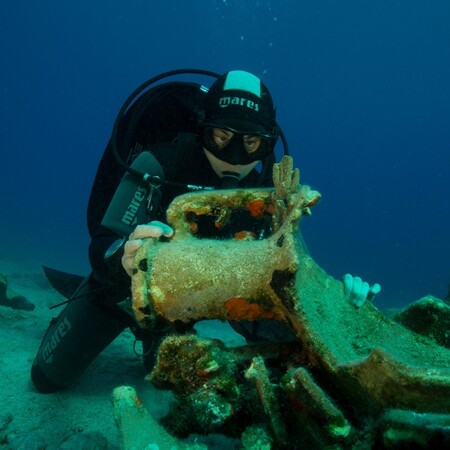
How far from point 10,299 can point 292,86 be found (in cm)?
10165

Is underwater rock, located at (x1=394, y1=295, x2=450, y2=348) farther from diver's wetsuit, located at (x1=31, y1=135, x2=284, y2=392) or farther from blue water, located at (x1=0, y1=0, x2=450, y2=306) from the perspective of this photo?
blue water, located at (x1=0, y1=0, x2=450, y2=306)

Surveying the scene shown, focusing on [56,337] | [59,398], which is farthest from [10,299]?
[59,398]

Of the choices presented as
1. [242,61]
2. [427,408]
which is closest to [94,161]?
[242,61]

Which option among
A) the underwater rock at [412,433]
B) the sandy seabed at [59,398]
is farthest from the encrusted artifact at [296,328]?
the sandy seabed at [59,398]

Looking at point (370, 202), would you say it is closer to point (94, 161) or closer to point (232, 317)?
point (94, 161)

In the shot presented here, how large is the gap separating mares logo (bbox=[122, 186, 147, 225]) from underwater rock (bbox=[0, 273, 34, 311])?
474 centimetres

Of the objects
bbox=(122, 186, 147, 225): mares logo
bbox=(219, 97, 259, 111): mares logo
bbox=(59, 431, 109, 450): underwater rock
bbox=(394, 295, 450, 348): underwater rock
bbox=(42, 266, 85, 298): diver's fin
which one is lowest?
bbox=(59, 431, 109, 450): underwater rock

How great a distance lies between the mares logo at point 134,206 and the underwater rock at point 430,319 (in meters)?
2.28

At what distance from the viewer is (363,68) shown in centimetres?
8969

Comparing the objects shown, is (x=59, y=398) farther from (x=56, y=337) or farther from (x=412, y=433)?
(x=412, y=433)

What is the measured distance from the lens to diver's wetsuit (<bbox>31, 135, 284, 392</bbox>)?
3.82 m

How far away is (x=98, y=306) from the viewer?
173 inches

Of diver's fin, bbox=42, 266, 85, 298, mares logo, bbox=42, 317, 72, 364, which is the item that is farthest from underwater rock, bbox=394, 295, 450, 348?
diver's fin, bbox=42, 266, 85, 298

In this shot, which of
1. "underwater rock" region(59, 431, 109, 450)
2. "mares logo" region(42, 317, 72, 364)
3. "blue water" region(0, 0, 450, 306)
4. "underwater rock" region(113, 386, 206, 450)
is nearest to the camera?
"underwater rock" region(113, 386, 206, 450)
